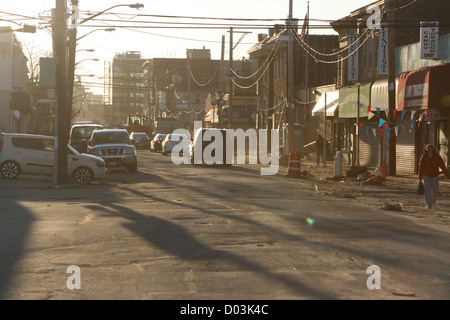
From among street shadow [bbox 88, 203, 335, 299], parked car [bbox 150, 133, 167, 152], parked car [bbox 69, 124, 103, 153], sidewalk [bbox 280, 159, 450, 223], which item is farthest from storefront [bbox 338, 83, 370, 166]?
street shadow [bbox 88, 203, 335, 299]

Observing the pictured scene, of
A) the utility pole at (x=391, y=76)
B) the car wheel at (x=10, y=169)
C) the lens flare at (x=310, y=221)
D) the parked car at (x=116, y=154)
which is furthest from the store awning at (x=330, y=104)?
the lens flare at (x=310, y=221)

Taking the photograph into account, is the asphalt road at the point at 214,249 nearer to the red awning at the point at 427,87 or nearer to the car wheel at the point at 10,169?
the car wheel at the point at 10,169

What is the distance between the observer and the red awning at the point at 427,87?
2678 cm

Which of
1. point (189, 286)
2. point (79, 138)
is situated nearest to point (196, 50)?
point (79, 138)

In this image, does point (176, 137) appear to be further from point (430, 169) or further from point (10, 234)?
point (10, 234)

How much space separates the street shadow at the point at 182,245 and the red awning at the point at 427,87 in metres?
14.7

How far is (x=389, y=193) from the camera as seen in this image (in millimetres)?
23797

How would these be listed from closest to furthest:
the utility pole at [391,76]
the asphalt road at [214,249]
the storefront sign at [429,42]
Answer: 1. the asphalt road at [214,249]
2. the storefront sign at [429,42]
3. the utility pole at [391,76]

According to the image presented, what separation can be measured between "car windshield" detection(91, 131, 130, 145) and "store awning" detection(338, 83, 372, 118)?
12.0 meters

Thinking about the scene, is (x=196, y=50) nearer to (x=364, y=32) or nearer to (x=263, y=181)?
(x=364, y=32)

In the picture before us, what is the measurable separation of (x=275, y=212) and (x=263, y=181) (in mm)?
10544

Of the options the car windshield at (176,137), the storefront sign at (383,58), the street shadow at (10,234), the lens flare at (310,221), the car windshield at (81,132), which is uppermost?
the storefront sign at (383,58)

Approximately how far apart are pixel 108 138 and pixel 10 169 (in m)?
7.08

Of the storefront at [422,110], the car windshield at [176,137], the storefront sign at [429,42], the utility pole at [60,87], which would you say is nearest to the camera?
the utility pole at [60,87]
